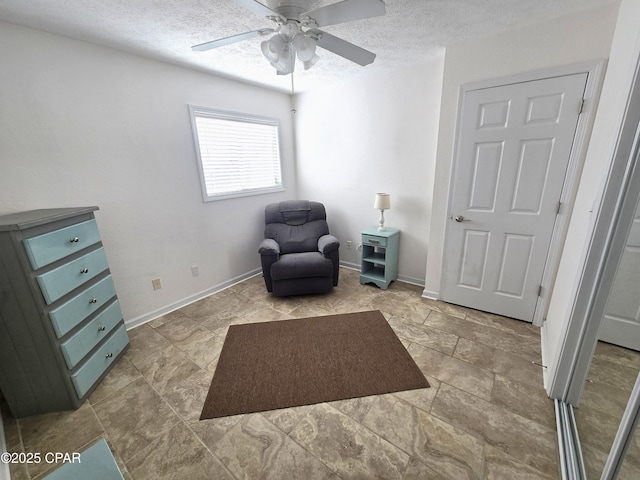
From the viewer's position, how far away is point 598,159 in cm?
152

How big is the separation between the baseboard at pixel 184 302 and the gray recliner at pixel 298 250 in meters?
0.63

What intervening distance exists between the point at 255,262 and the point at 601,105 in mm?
3517

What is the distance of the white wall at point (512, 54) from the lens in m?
1.74

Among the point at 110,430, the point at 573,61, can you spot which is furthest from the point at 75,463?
the point at 573,61

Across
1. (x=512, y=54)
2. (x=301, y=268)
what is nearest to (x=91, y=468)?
(x=301, y=268)

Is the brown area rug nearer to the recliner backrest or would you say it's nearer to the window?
the recliner backrest

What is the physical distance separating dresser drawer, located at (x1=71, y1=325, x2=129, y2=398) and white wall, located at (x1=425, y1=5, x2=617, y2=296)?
2.96 meters

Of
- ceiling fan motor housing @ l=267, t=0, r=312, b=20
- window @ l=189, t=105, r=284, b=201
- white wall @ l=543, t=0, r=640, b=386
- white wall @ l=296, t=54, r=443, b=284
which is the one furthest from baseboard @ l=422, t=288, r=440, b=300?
ceiling fan motor housing @ l=267, t=0, r=312, b=20

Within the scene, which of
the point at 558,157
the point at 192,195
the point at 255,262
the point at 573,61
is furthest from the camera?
the point at 255,262

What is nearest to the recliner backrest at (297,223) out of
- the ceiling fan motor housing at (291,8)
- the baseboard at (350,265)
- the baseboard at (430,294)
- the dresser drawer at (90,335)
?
the baseboard at (350,265)

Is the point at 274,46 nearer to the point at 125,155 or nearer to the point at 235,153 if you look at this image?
the point at 125,155

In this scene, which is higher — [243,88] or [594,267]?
[243,88]

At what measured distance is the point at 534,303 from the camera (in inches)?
89.9

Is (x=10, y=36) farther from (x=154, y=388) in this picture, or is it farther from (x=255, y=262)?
(x=255, y=262)
